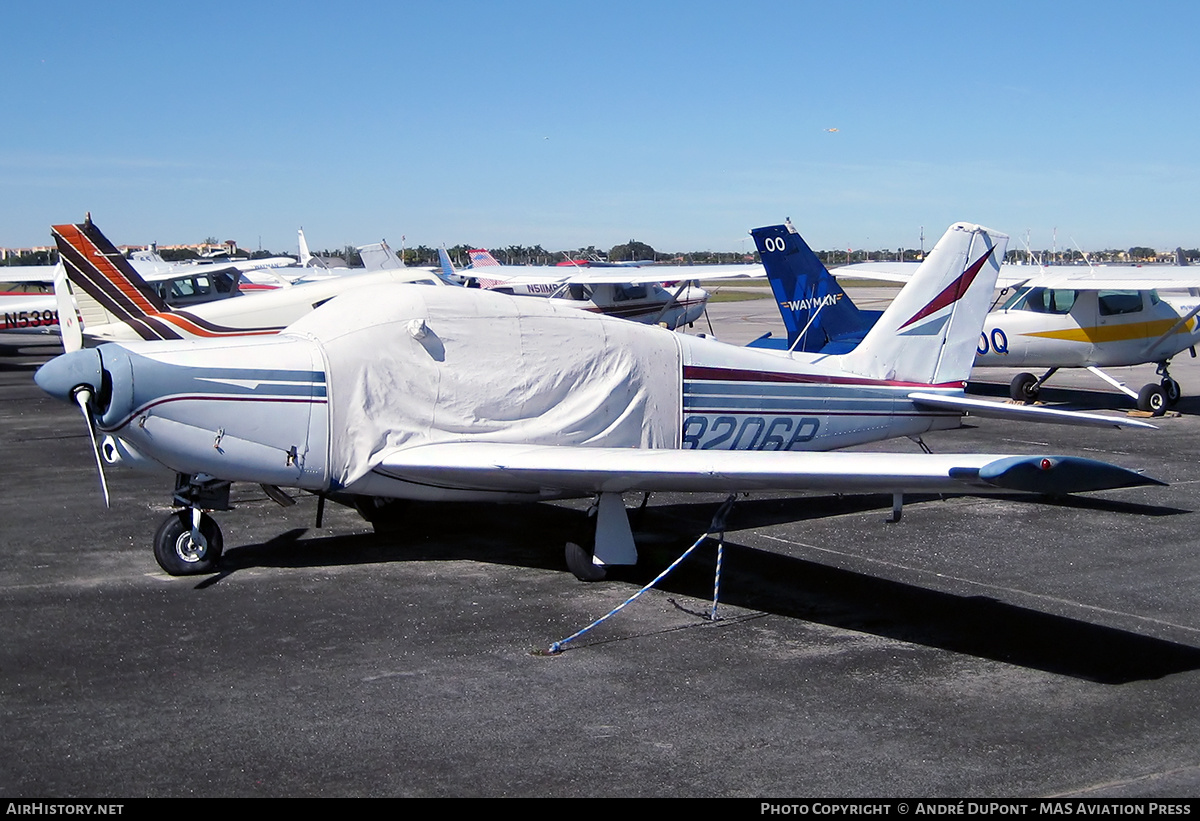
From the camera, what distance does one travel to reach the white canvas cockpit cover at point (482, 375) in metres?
8.34

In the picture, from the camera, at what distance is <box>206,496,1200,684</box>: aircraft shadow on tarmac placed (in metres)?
6.86

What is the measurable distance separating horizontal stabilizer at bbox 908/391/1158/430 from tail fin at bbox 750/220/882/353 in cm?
764

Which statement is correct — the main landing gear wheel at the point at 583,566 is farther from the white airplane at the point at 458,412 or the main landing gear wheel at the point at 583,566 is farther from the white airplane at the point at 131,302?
the white airplane at the point at 131,302

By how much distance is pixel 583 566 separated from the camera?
841 centimetres

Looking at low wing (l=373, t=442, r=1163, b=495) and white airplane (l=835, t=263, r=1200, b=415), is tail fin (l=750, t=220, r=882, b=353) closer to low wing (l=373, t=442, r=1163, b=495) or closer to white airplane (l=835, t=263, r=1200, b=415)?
white airplane (l=835, t=263, r=1200, b=415)

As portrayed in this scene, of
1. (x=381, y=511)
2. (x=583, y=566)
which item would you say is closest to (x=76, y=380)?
(x=381, y=511)

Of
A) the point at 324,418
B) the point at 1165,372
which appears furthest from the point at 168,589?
the point at 1165,372

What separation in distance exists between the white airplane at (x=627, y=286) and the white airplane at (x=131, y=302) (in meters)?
6.87

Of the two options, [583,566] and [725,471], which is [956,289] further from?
[583,566]

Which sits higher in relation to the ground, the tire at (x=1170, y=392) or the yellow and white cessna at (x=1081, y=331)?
the yellow and white cessna at (x=1081, y=331)

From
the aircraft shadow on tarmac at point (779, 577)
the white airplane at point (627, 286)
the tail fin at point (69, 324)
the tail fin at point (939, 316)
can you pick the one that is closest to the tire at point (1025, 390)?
the white airplane at point (627, 286)

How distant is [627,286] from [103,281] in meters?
14.5

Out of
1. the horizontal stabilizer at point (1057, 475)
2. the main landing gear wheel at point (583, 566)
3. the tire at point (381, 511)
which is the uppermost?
the horizontal stabilizer at point (1057, 475)
